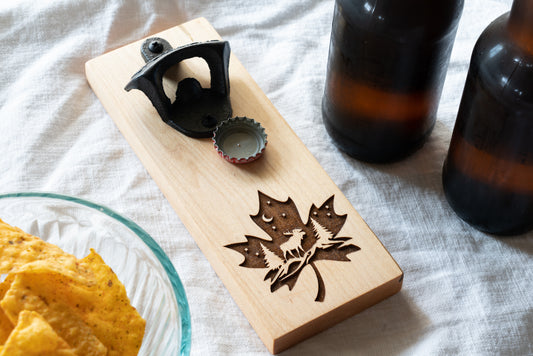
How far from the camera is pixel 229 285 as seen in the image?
0.74 m

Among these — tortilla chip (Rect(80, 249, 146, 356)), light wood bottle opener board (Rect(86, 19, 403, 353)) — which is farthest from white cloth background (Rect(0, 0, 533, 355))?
tortilla chip (Rect(80, 249, 146, 356))

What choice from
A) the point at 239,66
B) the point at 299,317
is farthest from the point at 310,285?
the point at 239,66

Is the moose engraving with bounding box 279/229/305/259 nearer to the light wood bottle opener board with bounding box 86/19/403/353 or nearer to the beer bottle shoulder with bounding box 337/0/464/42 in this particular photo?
the light wood bottle opener board with bounding box 86/19/403/353

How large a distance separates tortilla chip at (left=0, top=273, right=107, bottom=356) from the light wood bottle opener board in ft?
0.61

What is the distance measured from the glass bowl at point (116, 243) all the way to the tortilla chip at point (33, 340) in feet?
0.33

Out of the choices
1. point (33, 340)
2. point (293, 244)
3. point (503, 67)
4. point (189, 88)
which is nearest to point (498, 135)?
point (503, 67)

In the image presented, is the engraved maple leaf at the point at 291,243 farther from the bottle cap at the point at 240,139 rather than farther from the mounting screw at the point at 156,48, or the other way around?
the mounting screw at the point at 156,48

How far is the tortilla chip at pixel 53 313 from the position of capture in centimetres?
56

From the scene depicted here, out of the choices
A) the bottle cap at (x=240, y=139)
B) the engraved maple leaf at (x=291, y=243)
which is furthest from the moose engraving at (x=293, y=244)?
the bottle cap at (x=240, y=139)

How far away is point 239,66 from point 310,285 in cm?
32

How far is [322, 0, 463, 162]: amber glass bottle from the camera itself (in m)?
0.68

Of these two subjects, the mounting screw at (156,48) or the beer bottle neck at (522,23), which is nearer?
the beer bottle neck at (522,23)

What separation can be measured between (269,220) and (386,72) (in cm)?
20

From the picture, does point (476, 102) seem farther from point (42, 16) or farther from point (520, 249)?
point (42, 16)
